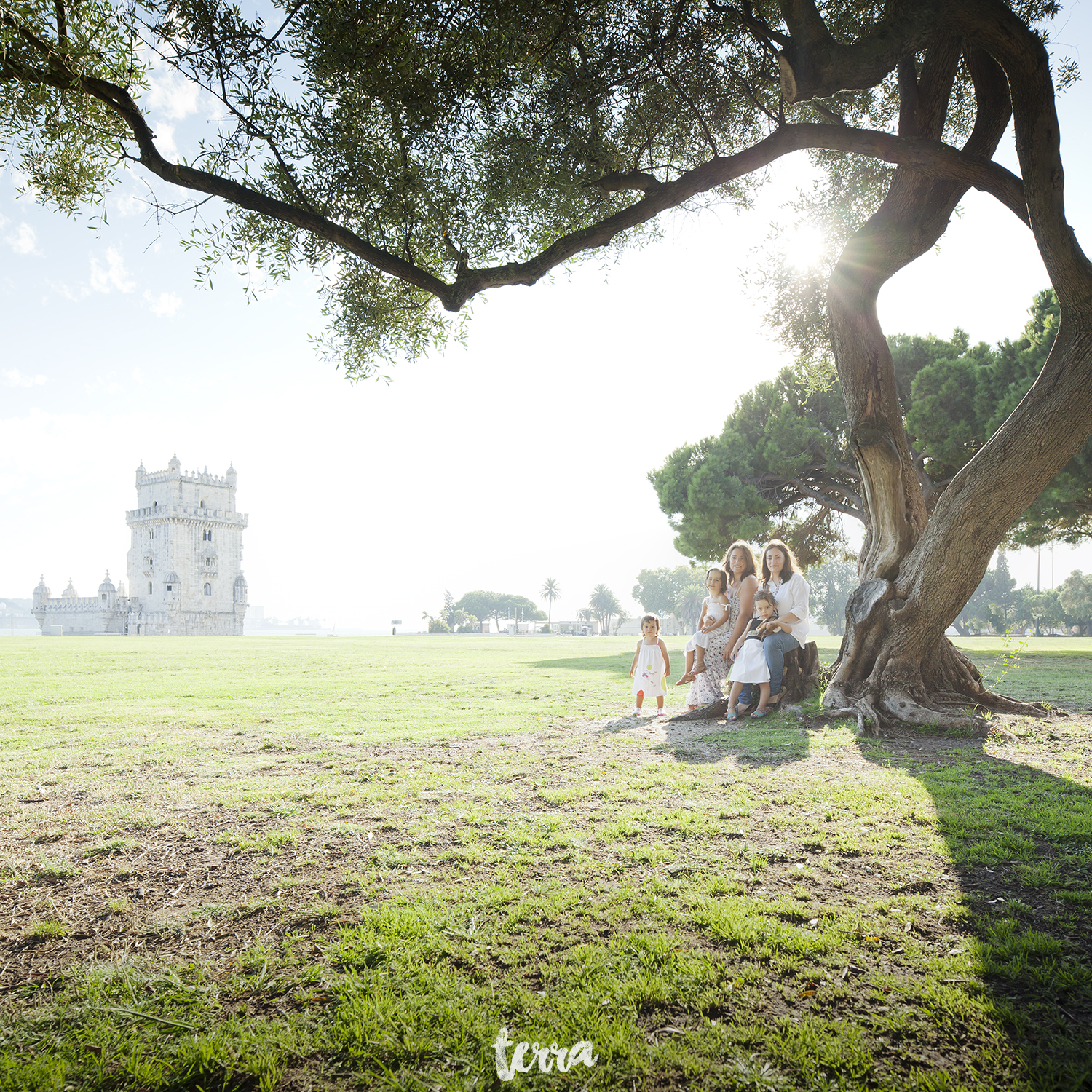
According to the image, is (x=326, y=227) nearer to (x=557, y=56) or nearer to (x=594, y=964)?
(x=557, y=56)

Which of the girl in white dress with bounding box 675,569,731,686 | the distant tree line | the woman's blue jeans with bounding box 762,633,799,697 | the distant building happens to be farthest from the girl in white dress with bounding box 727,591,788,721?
the distant tree line

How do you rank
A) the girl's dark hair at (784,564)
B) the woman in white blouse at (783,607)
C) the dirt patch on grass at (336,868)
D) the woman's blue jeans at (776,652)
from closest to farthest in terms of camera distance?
1. the dirt patch on grass at (336,868)
2. the woman in white blouse at (783,607)
3. the woman's blue jeans at (776,652)
4. the girl's dark hair at (784,564)

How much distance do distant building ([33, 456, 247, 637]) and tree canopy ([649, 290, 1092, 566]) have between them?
83814 mm

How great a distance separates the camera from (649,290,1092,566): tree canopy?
23.9 metres

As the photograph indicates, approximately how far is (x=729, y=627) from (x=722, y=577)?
89 cm

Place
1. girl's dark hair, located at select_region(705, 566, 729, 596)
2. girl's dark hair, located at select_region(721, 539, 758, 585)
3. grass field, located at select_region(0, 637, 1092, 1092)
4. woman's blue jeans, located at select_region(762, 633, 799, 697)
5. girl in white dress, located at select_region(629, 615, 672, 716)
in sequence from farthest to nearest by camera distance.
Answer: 1. girl in white dress, located at select_region(629, 615, 672, 716)
2. girl's dark hair, located at select_region(721, 539, 758, 585)
3. girl's dark hair, located at select_region(705, 566, 729, 596)
4. woman's blue jeans, located at select_region(762, 633, 799, 697)
5. grass field, located at select_region(0, 637, 1092, 1092)

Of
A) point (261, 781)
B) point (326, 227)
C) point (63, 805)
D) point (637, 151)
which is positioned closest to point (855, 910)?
point (261, 781)

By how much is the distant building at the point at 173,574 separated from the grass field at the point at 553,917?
9933cm

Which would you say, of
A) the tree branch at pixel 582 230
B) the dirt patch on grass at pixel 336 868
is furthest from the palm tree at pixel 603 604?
the dirt patch on grass at pixel 336 868

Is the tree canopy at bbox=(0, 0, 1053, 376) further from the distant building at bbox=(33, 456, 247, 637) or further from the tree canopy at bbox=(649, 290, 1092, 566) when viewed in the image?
the distant building at bbox=(33, 456, 247, 637)

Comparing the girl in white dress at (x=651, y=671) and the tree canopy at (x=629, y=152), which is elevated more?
the tree canopy at (x=629, y=152)

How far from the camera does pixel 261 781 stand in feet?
21.1

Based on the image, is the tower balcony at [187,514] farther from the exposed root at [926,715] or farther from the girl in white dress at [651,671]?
the exposed root at [926,715]

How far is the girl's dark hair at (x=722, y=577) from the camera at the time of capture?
10355 millimetres
